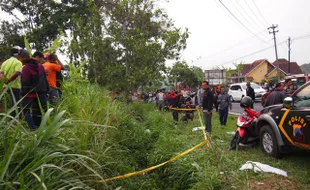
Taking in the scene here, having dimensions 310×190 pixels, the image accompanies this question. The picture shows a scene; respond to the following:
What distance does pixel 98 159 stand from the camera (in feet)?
11.7

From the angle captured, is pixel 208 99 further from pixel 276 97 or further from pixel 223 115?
pixel 223 115

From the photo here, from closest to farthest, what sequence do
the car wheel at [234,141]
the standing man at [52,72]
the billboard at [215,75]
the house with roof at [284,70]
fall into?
the car wheel at [234,141] → the standing man at [52,72] → the billboard at [215,75] → the house with roof at [284,70]

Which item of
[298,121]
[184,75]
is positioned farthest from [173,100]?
[184,75]

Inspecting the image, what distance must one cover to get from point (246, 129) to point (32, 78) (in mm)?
4518

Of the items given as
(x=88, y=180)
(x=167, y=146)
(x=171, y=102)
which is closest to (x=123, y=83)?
(x=171, y=102)

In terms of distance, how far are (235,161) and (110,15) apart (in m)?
8.92

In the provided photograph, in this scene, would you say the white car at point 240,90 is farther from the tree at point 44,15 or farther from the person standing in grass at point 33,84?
the person standing in grass at point 33,84

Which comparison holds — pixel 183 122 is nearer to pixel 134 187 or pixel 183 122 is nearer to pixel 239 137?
pixel 239 137

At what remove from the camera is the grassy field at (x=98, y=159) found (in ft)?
7.82

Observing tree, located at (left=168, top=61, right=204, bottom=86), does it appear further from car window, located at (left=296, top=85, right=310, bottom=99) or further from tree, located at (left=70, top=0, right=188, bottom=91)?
car window, located at (left=296, top=85, right=310, bottom=99)

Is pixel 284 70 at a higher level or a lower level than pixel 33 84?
higher

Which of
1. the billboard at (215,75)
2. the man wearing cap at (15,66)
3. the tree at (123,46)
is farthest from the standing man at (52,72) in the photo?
the billboard at (215,75)

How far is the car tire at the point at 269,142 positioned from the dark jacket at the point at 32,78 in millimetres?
4321

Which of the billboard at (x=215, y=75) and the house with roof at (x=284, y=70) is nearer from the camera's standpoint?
the billboard at (x=215, y=75)
